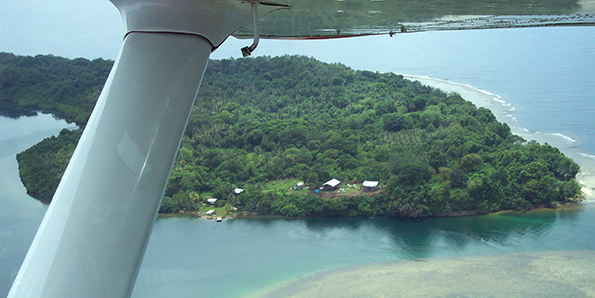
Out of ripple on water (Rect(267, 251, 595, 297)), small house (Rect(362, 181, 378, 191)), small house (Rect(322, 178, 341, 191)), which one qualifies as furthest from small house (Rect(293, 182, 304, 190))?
ripple on water (Rect(267, 251, 595, 297))

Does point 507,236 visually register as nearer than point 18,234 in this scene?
Yes

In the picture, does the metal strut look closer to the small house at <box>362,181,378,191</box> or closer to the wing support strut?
the wing support strut

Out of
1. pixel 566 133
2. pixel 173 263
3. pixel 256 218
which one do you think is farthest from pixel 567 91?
pixel 173 263

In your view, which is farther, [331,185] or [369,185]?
[331,185]

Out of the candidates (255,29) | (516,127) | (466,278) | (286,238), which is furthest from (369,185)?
(255,29)

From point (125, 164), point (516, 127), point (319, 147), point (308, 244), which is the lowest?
point (308, 244)

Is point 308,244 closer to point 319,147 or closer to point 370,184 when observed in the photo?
point 370,184

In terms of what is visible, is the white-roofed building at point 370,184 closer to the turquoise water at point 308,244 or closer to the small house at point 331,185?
the small house at point 331,185

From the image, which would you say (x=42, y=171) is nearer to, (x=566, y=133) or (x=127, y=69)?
(x=127, y=69)
